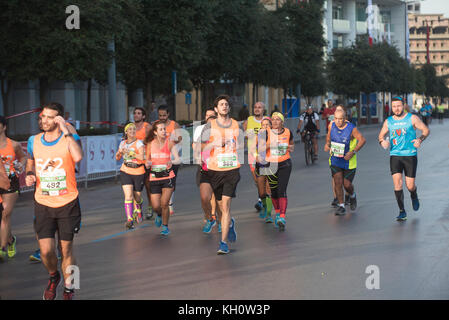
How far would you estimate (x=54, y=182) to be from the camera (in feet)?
22.2

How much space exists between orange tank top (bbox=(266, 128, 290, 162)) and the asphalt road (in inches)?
38.6

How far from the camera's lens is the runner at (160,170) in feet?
34.9

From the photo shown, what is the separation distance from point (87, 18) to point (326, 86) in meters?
45.7

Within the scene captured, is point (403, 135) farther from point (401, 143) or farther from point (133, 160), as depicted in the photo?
point (133, 160)

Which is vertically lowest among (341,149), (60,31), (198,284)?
(198,284)

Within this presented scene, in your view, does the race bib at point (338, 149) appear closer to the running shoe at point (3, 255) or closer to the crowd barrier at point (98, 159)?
the running shoe at point (3, 255)

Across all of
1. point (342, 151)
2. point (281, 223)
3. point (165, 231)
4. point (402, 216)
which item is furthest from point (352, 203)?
point (165, 231)

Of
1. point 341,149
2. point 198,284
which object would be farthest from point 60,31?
point 198,284

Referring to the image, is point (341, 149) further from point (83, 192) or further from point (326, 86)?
point (326, 86)

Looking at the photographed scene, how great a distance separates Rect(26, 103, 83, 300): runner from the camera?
674cm

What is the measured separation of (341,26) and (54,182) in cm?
8561

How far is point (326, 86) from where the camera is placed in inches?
2501

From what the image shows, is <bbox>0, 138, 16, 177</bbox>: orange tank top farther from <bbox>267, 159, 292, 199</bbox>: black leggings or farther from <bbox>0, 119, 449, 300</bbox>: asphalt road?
<bbox>267, 159, 292, 199</bbox>: black leggings

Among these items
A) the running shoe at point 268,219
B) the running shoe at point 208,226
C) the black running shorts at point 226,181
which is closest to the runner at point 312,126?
the running shoe at point 268,219
